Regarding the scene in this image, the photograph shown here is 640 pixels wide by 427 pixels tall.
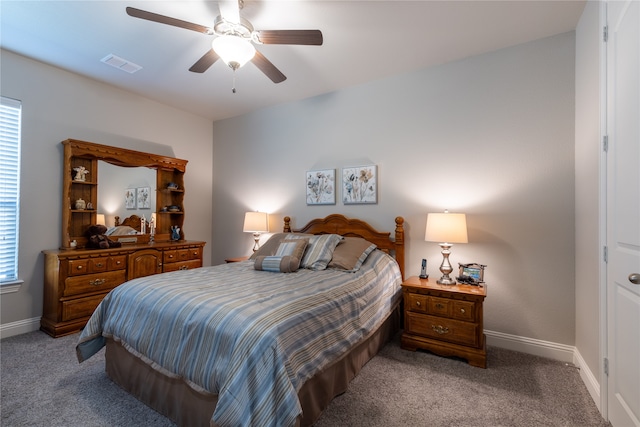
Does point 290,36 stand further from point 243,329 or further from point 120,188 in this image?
point 120,188

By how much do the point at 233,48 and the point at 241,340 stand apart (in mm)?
1850

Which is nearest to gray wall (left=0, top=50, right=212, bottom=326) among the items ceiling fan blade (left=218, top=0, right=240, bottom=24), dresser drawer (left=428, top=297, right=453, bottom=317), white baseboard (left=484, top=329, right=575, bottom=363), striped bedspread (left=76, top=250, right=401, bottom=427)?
striped bedspread (left=76, top=250, right=401, bottom=427)

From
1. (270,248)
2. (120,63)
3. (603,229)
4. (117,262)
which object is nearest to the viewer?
(603,229)

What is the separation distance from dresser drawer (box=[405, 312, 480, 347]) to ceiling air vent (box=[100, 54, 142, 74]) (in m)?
3.82

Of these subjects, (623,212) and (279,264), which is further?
(279,264)

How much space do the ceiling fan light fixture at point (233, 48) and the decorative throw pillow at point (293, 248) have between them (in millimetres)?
1676

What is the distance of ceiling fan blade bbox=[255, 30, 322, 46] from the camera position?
6.48 feet

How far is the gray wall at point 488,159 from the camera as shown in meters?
2.55

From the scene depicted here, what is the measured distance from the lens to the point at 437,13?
232cm

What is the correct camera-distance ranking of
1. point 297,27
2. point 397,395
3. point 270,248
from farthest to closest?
point 270,248 → point 297,27 → point 397,395

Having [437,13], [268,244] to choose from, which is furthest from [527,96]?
[268,244]

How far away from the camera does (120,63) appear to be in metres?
3.10

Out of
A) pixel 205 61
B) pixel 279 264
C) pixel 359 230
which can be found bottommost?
pixel 279 264

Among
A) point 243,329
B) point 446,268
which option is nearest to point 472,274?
point 446,268
